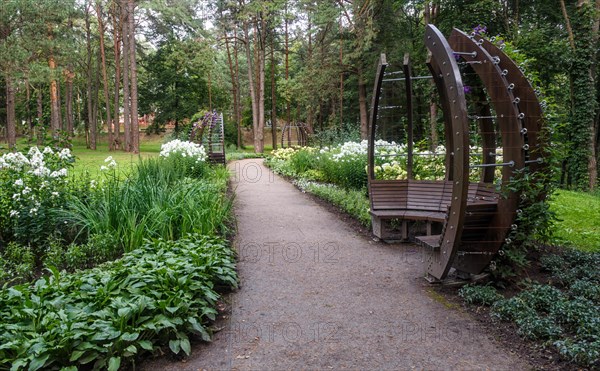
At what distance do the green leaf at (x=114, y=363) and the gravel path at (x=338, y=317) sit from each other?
0.91 ft

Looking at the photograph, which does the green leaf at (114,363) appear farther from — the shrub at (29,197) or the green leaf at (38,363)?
the shrub at (29,197)

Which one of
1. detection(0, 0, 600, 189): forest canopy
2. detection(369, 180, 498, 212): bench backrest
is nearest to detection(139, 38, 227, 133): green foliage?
detection(0, 0, 600, 189): forest canopy

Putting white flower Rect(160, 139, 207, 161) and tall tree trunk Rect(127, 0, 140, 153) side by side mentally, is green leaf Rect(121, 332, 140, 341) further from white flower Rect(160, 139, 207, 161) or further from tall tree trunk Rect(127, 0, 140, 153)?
tall tree trunk Rect(127, 0, 140, 153)

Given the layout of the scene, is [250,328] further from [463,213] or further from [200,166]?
[200,166]

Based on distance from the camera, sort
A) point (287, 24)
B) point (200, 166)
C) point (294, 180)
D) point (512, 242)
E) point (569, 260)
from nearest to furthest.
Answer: point (512, 242), point (569, 260), point (200, 166), point (294, 180), point (287, 24)

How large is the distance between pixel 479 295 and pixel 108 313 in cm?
297

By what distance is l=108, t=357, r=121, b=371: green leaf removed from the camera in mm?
2406

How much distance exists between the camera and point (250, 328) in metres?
3.24

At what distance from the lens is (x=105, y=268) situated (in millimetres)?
3855

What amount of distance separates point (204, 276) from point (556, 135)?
11.5ft

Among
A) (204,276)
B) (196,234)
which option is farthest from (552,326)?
(196,234)

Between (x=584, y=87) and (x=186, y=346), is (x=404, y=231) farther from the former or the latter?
(x=584, y=87)

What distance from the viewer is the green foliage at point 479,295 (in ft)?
11.7

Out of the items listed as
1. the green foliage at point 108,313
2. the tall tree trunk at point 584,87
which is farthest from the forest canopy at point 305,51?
the green foliage at point 108,313
